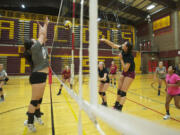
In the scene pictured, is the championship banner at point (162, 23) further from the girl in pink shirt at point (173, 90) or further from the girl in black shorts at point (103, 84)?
the girl in black shorts at point (103, 84)

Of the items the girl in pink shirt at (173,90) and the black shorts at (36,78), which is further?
the girl in pink shirt at (173,90)

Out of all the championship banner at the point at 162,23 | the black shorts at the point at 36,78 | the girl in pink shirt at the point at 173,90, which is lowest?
the girl in pink shirt at the point at 173,90

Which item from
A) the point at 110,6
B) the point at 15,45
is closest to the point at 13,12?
the point at 15,45

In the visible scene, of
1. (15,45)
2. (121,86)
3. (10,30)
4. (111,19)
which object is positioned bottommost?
(121,86)

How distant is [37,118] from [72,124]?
78cm

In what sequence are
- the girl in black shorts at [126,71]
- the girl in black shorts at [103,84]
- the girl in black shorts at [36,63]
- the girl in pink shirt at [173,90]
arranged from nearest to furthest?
the girl in black shorts at [36,63]
the girl in black shorts at [126,71]
the girl in pink shirt at [173,90]
the girl in black shorts at [103,84]

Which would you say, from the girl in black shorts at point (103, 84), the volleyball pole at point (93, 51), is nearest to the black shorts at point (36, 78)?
the volleyball pole at point (93, 51)

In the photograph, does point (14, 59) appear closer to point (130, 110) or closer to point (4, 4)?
point (4, 4)

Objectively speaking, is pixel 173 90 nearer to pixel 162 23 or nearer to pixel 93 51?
pixel 93 51

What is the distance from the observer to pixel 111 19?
15820mm

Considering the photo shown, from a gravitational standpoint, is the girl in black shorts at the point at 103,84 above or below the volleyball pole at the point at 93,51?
below

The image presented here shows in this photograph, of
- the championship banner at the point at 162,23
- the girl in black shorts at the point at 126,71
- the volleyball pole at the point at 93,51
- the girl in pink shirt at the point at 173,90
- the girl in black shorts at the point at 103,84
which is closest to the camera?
the volleyball pole at the point at 93,51

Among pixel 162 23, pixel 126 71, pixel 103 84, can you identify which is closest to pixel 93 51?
pixel 126 71

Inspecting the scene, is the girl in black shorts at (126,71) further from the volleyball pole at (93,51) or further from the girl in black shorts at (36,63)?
the volleyball pole at (93,51)
